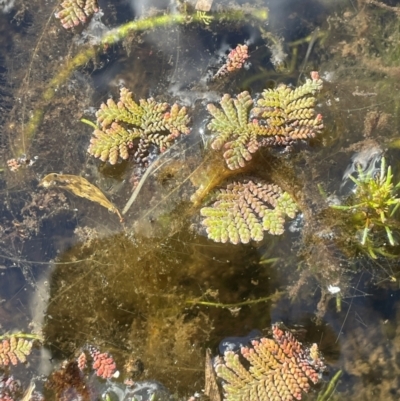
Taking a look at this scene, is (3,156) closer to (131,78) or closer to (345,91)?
(131,78)

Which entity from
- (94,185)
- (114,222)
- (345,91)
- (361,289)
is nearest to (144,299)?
(114,222)

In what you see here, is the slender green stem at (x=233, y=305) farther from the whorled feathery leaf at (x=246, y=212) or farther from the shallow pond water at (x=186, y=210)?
the whorled feathery leaf at (x=246, y=212)

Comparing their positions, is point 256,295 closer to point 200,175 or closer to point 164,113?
point 200,175

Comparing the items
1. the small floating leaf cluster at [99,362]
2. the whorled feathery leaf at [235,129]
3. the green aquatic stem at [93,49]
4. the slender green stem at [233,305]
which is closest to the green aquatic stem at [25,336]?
the small floating leaf cluster at [99,362]

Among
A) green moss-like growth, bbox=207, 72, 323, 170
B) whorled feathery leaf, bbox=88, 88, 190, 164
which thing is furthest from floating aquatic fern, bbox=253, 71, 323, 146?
whorled feathery leaf, bbox=88, 88, 190, 164

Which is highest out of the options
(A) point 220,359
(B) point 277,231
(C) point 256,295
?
(B) point 277,231

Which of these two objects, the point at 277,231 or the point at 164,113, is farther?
the point at 164,113

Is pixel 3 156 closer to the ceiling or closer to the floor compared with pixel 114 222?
closer to the ceiling
